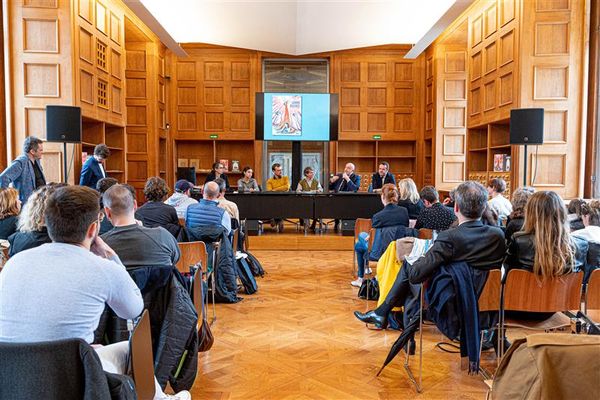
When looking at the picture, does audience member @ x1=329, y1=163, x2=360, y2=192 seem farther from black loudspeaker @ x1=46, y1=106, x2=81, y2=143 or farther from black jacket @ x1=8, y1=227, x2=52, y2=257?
black jacket @ x1=8, y1=227, x2=52, y2=257

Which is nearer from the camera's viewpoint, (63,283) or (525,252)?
(63,283)

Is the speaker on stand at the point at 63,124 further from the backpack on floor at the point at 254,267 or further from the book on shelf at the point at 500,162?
the book on shelf at the point at 500,162

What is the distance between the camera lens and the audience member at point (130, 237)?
2744mm

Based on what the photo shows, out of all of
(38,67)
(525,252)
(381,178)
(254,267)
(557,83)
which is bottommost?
(254,267)

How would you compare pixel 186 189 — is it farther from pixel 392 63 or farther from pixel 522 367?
pixel 392 63

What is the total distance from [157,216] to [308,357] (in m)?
1.81

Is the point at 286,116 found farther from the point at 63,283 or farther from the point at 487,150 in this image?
the point at 63,283

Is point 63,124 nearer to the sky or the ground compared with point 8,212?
nearer to the sky

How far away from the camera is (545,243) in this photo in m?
2.89

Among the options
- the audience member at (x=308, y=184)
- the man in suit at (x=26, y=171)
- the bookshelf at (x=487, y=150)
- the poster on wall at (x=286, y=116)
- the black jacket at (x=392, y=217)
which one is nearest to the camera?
the black jacket at (x=392, y=217)

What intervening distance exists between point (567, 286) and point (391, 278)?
48.3 inches

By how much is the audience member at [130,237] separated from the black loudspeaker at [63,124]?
3.96 meters

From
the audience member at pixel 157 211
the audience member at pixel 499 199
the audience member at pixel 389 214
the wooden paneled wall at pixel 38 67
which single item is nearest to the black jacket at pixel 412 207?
the audience member at pixel 499 199

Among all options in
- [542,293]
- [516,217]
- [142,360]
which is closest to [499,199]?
[516,217]
